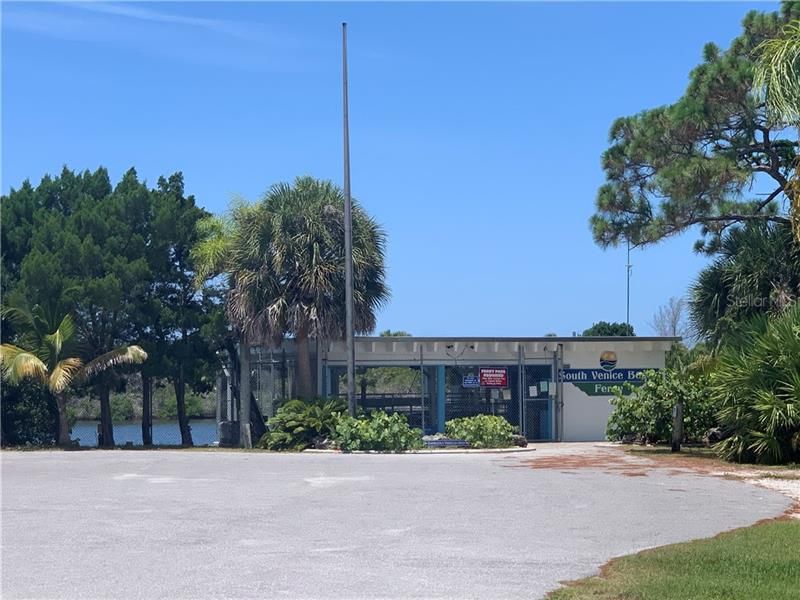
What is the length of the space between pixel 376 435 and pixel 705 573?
16.0m

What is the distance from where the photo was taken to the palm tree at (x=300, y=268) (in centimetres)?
2697

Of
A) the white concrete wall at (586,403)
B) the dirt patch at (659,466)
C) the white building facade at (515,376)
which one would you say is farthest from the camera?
the white concrete wall at (586,403)

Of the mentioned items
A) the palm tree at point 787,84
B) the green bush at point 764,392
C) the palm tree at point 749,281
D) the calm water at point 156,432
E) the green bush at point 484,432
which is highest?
the palm tree at point 787,84

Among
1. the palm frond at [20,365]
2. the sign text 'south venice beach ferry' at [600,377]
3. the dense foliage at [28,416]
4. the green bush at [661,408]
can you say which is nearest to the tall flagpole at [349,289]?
the green bush at [661,408]

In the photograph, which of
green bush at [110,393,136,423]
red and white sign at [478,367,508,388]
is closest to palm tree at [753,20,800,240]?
red and white sign at [478,367,508,388]

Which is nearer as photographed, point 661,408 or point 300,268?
point 661,408

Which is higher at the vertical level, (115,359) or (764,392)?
(115,359)

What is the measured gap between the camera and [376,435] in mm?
24828

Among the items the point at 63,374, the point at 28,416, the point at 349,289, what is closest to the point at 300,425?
the point at 349,289

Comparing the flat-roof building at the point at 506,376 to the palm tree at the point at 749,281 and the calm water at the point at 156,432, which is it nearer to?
the palm tree at the point at 749,281

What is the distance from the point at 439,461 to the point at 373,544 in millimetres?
11265

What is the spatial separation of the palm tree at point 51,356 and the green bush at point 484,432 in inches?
338

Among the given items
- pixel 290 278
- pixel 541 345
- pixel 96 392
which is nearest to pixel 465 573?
pixel 290 278

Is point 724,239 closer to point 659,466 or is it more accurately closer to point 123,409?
point 659,466
